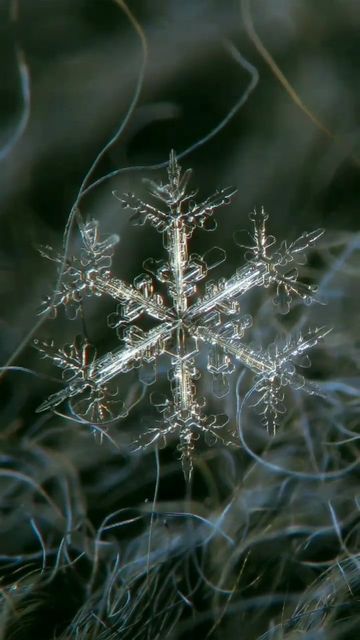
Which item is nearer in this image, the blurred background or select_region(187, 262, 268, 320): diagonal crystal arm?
the blurred background

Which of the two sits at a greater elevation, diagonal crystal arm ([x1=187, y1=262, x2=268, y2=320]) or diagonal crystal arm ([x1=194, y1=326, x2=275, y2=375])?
diagonal crystal arm ([x1=187, y1=262, x2=268, y2=320])

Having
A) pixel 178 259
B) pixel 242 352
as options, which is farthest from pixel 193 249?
pixel 242 352

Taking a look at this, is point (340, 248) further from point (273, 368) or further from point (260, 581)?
point (260, 581)

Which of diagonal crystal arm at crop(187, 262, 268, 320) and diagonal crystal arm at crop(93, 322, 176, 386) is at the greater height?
diagonal crystal arm at crop(187, 262, 268, 320)

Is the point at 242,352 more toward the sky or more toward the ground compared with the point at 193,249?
more toward the ground

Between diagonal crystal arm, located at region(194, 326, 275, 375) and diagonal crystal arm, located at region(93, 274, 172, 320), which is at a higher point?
diagonal crystal arm, located at region(93, 274, 172, 320)

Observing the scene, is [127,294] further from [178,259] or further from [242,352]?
[242,352]

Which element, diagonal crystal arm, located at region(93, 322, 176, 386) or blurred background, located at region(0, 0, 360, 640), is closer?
blurred background, located at region(0, 0, 360, 640)
